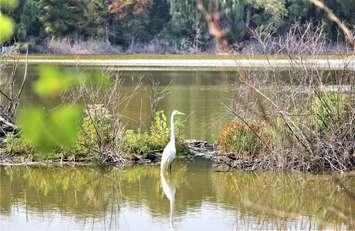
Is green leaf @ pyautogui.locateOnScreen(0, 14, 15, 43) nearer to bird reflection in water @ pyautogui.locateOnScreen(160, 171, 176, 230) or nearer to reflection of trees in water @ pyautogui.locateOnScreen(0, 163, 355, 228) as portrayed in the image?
reflection of trees in water @ pyautogui.locateOnScreen(0, 163, 355, 228)

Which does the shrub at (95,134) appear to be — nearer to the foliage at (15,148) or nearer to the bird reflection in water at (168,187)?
the foliage at (15,148)

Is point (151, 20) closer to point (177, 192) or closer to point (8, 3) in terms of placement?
point (177, 192)

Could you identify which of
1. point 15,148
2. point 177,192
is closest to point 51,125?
point 177,192

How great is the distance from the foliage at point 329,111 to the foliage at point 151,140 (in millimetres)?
2504

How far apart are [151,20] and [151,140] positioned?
51666 millimetres

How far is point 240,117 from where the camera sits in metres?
11.6

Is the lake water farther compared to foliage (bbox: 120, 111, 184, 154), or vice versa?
foliage (bbox: 120, 111, 184, 154)

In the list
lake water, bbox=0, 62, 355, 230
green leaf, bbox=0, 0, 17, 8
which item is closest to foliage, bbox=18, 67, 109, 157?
green leaf, bbox=0, 0, 17, 8

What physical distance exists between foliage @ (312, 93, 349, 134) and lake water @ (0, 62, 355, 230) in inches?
30.6

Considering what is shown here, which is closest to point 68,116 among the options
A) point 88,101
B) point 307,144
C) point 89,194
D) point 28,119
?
point 28,119

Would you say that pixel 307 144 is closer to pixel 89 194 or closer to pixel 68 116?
pixel 89 194

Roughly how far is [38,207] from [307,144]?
3828mm

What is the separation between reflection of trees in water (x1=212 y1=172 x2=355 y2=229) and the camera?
341 inches

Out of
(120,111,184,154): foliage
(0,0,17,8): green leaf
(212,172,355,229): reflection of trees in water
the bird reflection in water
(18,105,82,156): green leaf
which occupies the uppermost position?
(0,0,17,8): green leaf
